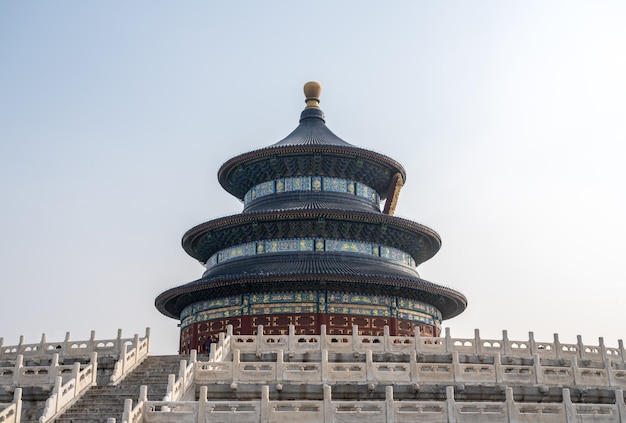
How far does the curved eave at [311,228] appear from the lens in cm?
4459

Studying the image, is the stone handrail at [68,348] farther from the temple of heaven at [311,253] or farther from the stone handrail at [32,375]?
the temple of heaven at [311,253]

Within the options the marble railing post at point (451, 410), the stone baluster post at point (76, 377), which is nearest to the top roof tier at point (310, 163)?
the stone baluster post at point (76, 377)

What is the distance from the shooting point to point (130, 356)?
2747 centimetres

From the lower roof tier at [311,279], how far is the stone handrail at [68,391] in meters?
17.9

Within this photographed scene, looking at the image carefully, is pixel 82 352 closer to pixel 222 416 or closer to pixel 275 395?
pixel 275 395

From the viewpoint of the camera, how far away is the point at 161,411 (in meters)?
19.0

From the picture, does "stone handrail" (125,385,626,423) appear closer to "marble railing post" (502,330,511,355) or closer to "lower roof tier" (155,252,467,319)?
"marble railing post" (502,330,511,355)

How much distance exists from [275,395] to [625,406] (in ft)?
29.8

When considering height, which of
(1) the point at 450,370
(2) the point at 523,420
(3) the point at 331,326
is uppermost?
(3) the point at 331,326

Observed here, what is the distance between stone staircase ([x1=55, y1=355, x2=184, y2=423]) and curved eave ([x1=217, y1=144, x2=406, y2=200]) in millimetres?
22911

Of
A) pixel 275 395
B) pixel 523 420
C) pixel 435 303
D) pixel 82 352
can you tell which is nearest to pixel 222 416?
pixel 275 395

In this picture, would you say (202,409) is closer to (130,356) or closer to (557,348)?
(130,356)

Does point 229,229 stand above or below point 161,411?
above

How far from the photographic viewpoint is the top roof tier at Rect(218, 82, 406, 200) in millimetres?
49062
